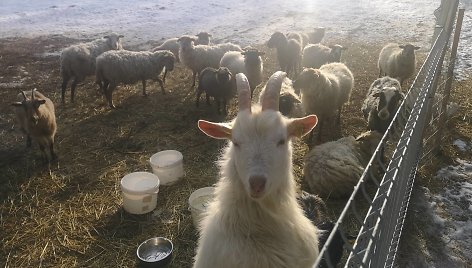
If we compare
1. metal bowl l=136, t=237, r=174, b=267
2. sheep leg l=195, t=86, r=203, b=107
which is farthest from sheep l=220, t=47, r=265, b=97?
metal bowl l=136, t=237, r=174, b=267

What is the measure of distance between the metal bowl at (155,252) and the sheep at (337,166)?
2379 mm

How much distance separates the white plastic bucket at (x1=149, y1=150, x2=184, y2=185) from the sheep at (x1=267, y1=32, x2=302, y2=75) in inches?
270

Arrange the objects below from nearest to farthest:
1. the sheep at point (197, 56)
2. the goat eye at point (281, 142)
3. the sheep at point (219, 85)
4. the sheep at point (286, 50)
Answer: the goat eye at point (281, 142), the sheep at point (219, 85), the sheep at point (197, 56), the sheep at point (286, 50)

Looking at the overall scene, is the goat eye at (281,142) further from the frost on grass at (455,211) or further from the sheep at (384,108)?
the sheep at (384,108)

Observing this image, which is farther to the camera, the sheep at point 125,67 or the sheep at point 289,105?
the sheep at point 125,67

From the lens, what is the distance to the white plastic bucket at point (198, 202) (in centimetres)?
469

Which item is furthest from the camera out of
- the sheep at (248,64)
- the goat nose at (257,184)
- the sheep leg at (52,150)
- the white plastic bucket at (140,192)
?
the sheep at (248,64)

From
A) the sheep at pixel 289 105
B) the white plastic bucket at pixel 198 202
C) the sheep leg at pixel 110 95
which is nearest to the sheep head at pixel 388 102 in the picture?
the sheep at pixel 289 105

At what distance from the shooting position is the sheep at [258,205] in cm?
247

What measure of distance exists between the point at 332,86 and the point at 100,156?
493 centimetres

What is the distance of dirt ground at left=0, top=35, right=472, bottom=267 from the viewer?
4664 mm

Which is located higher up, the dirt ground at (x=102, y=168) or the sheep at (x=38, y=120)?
the sheep at (x=38, y=120)

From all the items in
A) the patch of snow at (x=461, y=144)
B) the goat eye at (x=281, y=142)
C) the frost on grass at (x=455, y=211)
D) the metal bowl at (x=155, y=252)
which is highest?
the goat eye at (x=281, y=142)

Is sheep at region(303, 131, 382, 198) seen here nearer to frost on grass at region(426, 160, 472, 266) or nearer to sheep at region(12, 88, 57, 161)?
frost on grass at region(426, 160, 472, 266)
